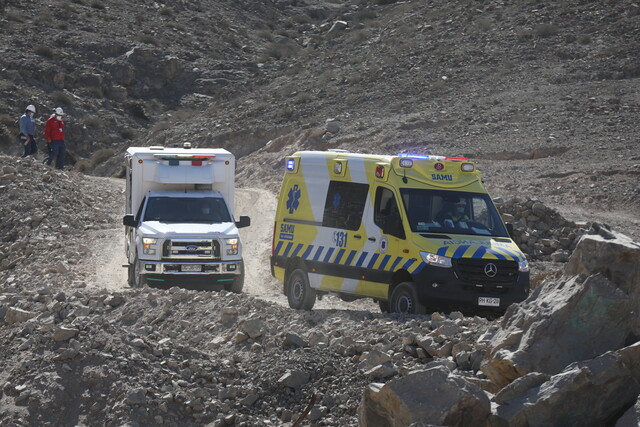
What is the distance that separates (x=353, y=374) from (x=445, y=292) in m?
3.39

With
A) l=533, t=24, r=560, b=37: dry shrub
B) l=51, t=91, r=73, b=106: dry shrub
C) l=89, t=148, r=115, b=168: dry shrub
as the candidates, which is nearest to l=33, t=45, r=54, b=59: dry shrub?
l=51, t=91, r=73, b=106: dry shrub

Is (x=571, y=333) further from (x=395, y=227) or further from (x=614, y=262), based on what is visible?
(x=395, y=227)

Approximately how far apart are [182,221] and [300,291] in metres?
3.68

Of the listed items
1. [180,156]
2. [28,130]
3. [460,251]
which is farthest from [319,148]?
[460,251]

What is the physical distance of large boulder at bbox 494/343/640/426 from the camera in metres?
8.80

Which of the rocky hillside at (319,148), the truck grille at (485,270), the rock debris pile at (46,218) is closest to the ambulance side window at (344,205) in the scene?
the rocky hillside at (319,148)

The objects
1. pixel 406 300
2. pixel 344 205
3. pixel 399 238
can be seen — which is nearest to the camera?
pixel 406 300

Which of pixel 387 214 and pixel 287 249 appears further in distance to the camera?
pixel 287 249

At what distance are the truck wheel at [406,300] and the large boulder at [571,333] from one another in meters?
4.37

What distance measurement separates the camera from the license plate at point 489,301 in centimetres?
1473

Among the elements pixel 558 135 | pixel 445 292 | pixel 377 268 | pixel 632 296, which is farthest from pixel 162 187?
pixel 558 135

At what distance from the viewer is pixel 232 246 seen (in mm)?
18781

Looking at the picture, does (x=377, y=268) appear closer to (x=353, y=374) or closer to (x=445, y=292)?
(x=445, y=292)

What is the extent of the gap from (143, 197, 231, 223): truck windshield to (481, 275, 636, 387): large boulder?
10075mm
